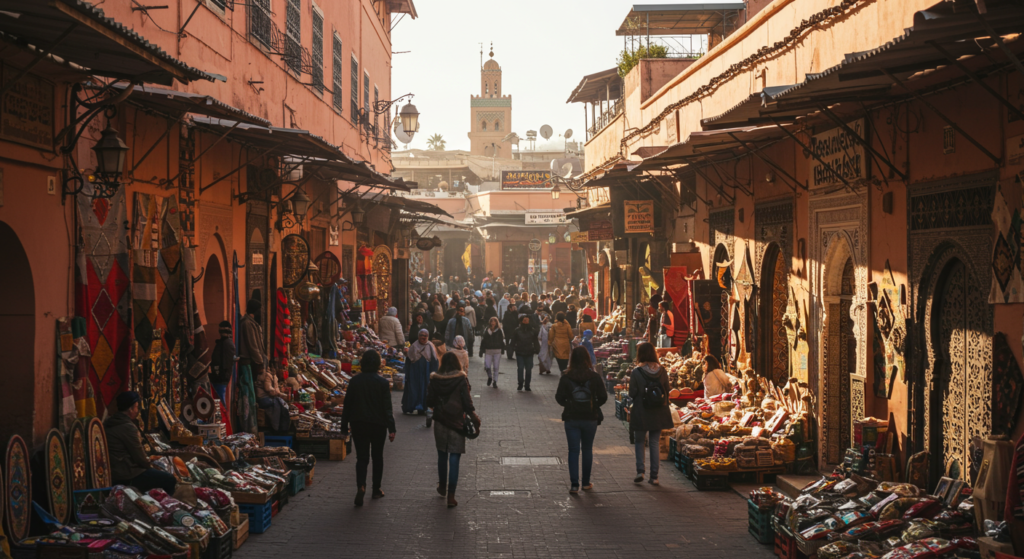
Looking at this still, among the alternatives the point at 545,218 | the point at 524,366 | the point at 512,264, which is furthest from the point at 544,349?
the point at 512,264

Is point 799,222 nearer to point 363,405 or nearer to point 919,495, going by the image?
point 919,495

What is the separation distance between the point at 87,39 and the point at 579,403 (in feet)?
18.8

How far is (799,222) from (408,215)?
57.0 ft

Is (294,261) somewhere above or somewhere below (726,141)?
below

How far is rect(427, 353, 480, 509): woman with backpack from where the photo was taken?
8.95 m

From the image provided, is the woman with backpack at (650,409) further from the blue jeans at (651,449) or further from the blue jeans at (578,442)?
the blue jeans at (578,442)

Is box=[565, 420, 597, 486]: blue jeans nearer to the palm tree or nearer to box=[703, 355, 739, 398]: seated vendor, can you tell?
box=[703, 355, 739, 398]: seated vendor

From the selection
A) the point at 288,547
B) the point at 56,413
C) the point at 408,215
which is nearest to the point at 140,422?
the point at 56,413

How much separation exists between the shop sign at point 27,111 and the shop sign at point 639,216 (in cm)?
1257

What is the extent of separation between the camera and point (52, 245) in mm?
6895

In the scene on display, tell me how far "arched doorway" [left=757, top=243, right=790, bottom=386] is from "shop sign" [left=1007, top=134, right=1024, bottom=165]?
558cm

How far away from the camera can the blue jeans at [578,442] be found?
31.0 feet

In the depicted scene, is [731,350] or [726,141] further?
[731,350]

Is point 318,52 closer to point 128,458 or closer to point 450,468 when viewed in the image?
point 450,468
